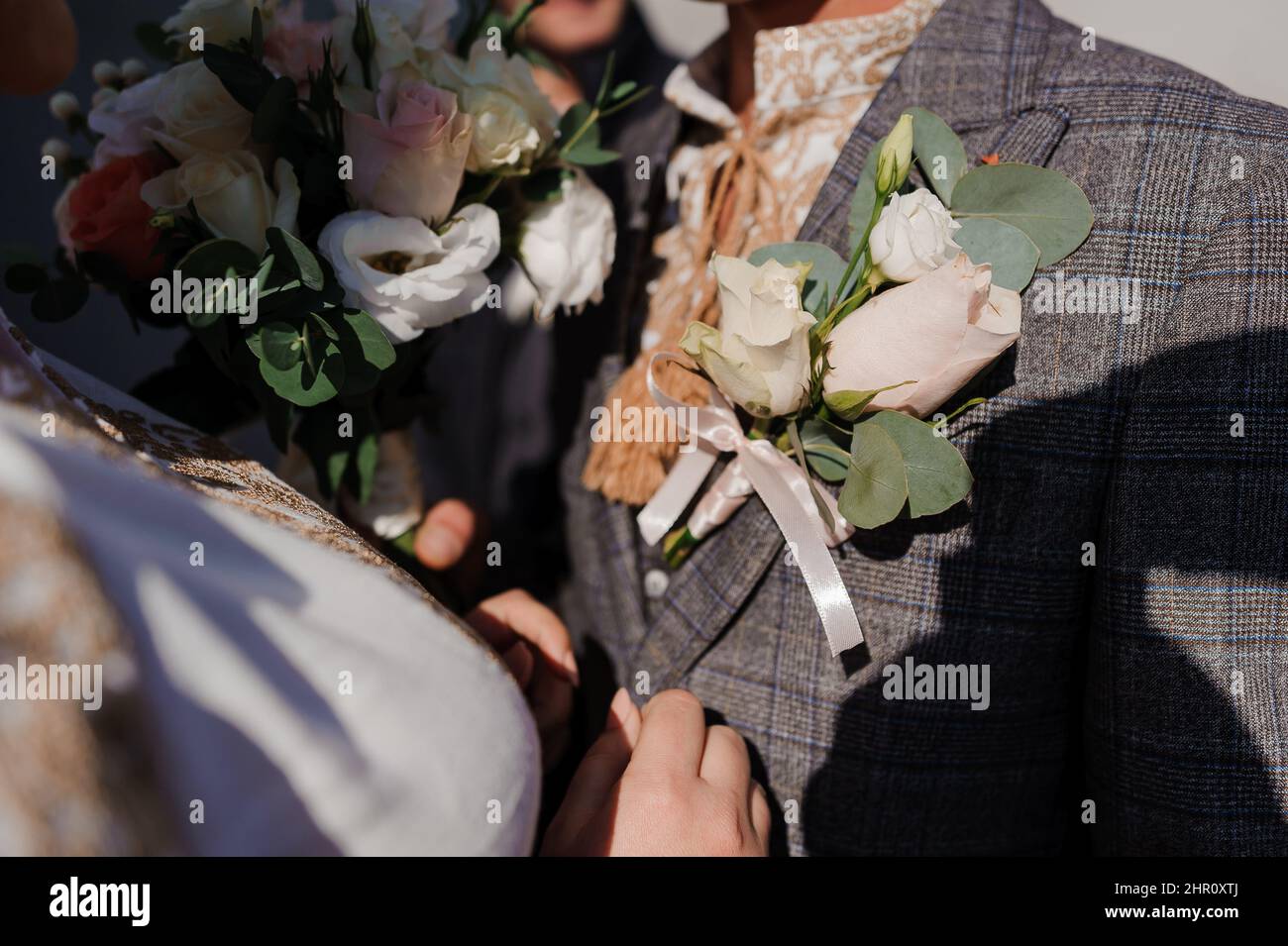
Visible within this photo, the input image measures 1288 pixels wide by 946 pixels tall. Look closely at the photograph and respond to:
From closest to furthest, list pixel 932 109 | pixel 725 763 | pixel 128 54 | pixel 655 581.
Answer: pixel 725 763
pixel 932 109
pixel 655 581
pixel 128 54

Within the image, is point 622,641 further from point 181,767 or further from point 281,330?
point 181,767

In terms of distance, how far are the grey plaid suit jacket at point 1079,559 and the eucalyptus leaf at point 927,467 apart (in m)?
0.10

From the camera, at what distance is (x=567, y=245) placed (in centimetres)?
89

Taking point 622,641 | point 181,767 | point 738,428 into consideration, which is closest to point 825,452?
point 738,428

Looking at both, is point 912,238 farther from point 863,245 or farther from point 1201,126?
point 1201,126

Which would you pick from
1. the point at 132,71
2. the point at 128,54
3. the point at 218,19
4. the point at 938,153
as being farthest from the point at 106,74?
the point at 938,153

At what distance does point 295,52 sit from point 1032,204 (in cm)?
68

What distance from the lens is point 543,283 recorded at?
0.90m

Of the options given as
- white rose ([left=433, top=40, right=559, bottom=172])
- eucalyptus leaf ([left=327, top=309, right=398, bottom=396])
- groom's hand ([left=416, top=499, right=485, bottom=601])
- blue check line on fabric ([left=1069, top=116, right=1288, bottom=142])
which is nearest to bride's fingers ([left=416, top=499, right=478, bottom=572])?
groom's hand ([left=416, top=499, right=485, bottom=601])

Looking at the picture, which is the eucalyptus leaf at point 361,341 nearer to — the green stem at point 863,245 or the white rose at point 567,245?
the white rose at point 567,245
